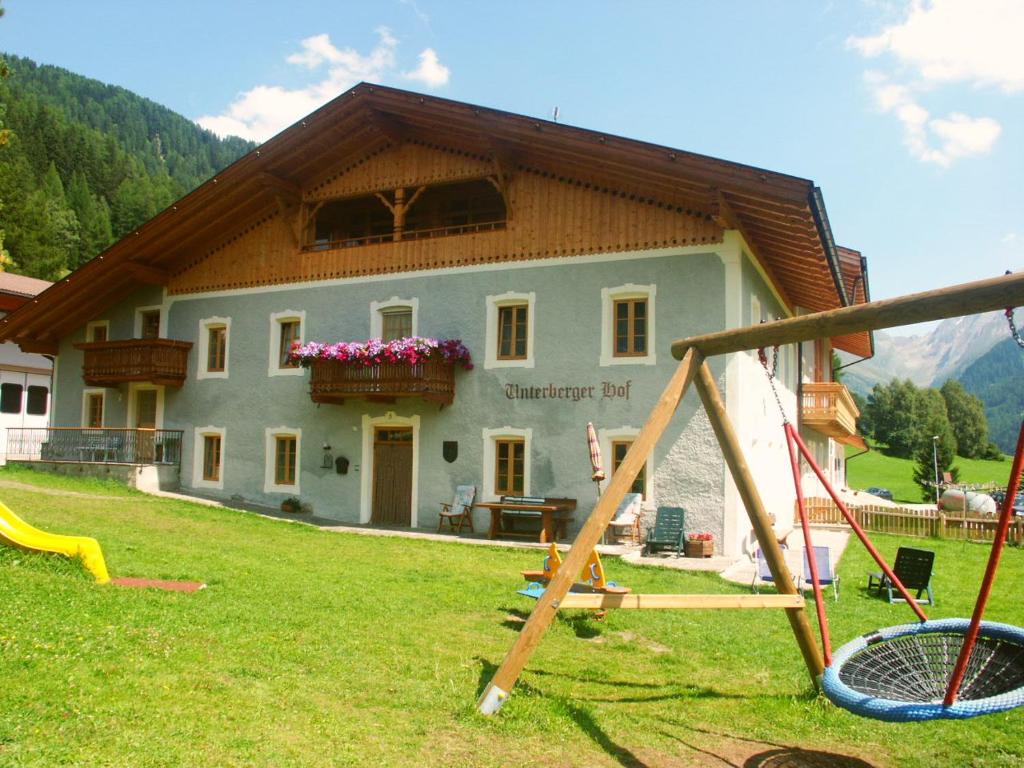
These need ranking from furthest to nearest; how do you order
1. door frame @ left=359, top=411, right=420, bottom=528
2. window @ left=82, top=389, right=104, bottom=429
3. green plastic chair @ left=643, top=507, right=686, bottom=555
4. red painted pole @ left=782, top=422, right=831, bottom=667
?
window @ left=82, top=389, right=104, bottom=429, door frame @ left=359, top=411, right=420, bottom=528, green plastic chair @ left=643, top=507, right=686, bottom=555, red painted pole @ left=782, top=422, right=831, bottom=667

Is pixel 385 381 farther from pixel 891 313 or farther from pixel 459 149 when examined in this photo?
pixel 891 313

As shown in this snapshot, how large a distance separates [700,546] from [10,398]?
29.2 metres

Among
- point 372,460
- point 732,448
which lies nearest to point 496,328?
point 372,460

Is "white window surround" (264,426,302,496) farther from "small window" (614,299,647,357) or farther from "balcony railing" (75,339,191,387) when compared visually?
"small window" (614,299,647,357)

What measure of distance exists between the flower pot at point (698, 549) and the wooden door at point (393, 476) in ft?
20.7

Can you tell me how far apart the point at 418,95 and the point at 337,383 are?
20.5 feet

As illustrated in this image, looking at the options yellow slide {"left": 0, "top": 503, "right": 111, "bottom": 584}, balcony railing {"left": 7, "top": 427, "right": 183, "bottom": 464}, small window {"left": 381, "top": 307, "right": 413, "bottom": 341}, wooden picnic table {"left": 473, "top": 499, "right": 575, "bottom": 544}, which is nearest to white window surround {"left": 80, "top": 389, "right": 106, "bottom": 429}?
balcony railing {"left": 7, "top": 427, "right": 183, "bottom": 464}

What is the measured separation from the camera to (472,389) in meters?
17.2

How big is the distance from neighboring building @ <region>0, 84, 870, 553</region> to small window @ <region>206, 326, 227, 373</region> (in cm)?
6

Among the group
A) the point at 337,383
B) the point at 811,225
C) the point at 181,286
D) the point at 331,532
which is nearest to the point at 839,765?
the point at 811,225

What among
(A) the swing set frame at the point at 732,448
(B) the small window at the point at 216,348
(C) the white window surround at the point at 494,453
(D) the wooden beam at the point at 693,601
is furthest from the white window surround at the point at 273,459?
(D) the wooden beam at the point at 693,601

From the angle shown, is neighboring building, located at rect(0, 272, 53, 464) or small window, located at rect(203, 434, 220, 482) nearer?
small window, located at rect(203, 434, 220, 482)

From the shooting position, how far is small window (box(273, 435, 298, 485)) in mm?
19438

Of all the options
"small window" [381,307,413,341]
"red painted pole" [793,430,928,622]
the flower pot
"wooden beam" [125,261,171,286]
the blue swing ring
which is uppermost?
"wooden beam" [125,261,171,286]
